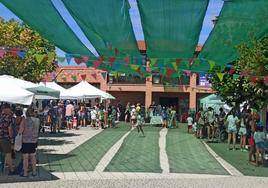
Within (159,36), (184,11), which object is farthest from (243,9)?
(159,36)

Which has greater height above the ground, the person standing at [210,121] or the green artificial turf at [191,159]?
the person standing at [210,121]

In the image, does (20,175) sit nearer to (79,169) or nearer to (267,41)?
(79,169)

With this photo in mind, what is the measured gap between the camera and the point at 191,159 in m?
17.7

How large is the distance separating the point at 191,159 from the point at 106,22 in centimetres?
780

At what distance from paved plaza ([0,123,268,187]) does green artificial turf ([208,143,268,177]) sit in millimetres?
244

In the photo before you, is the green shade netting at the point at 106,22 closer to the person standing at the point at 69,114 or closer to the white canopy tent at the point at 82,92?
the person standing at the point at 69,114

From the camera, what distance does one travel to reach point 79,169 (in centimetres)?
1452

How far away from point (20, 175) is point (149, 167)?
390 cm

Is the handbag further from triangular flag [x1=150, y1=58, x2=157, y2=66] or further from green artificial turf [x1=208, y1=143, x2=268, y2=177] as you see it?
green artificial turf [x1=208, y1=143, x2=268, y2=177]

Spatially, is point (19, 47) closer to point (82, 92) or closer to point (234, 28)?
point (82, 92)

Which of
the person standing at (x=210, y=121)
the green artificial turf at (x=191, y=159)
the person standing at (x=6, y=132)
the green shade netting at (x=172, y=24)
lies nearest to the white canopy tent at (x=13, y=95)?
the person standing at (x=6, y=132)

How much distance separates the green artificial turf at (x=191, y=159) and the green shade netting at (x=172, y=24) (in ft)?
11.2

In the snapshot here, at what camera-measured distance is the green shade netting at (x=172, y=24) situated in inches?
401

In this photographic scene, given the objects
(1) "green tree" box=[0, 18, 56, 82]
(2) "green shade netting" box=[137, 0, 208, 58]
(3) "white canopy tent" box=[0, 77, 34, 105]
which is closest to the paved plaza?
(3) "white canopy tent" box=[0, 77, 34, 105]
